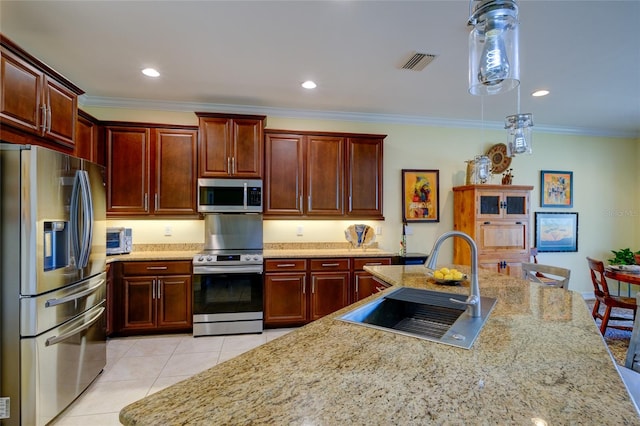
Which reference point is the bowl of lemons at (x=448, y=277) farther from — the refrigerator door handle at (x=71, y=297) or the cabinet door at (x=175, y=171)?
the cabinet door at (x=175, y=171)

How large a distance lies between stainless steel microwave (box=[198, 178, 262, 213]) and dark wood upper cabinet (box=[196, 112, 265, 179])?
85 millimetres

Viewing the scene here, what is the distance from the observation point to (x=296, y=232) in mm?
4129

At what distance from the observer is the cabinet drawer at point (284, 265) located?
11.5 ft

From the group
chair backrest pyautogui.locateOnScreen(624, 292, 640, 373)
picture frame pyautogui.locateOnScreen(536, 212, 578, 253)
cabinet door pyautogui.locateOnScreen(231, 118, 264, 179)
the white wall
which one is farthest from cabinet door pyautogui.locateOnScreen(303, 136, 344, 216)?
picture frame pyautogui.locateOnScreen(536, 212, 578, 253)

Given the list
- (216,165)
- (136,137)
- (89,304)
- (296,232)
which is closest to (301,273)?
(296,232)

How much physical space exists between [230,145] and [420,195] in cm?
270

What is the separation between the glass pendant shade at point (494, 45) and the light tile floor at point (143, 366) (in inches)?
116

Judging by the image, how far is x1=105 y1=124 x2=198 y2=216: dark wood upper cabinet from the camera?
3.50 m

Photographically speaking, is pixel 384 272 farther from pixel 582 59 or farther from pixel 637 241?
pixel 637 241

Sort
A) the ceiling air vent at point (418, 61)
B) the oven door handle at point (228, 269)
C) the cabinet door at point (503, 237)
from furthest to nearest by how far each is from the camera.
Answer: the cabinet door at point (503, 237), the oven door handle at point (228, 269), the ceiling air vent at point (418, 61)

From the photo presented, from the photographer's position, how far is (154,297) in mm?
3322

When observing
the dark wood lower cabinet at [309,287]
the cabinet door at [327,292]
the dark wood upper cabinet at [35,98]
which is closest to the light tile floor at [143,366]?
the dark wood lower cabinet at [309,287]

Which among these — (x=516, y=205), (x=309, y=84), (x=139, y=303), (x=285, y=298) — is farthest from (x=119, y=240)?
(x=516, y=205)

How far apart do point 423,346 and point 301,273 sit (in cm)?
256
